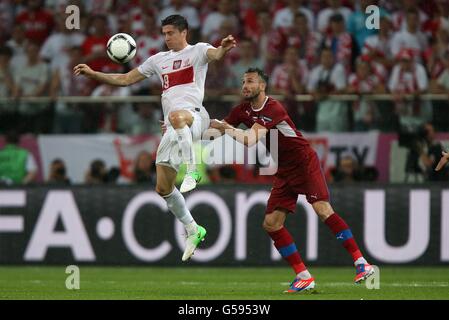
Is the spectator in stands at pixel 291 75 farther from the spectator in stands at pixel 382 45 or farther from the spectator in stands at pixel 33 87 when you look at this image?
the spectator in stands at pixel 33 87

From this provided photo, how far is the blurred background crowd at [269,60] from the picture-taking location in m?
16.8

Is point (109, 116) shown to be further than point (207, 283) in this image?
Yes

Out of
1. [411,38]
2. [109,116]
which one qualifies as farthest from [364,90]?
[109,116]

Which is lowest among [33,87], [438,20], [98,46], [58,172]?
[58,172]

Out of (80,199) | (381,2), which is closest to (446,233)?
(381,2)

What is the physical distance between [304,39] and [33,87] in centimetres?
455

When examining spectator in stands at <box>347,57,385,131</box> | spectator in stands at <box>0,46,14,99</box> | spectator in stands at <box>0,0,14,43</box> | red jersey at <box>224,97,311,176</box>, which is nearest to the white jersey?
red jersey at <box>224,97,311,176</box>

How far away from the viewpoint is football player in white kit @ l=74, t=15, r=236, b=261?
12.0 meters

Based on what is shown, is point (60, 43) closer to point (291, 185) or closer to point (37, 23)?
point (37, 23)

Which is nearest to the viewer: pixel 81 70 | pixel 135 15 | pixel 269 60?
pixel 81 70

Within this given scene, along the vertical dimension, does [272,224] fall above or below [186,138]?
below

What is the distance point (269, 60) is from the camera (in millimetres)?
18172

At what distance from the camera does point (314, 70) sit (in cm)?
1772
